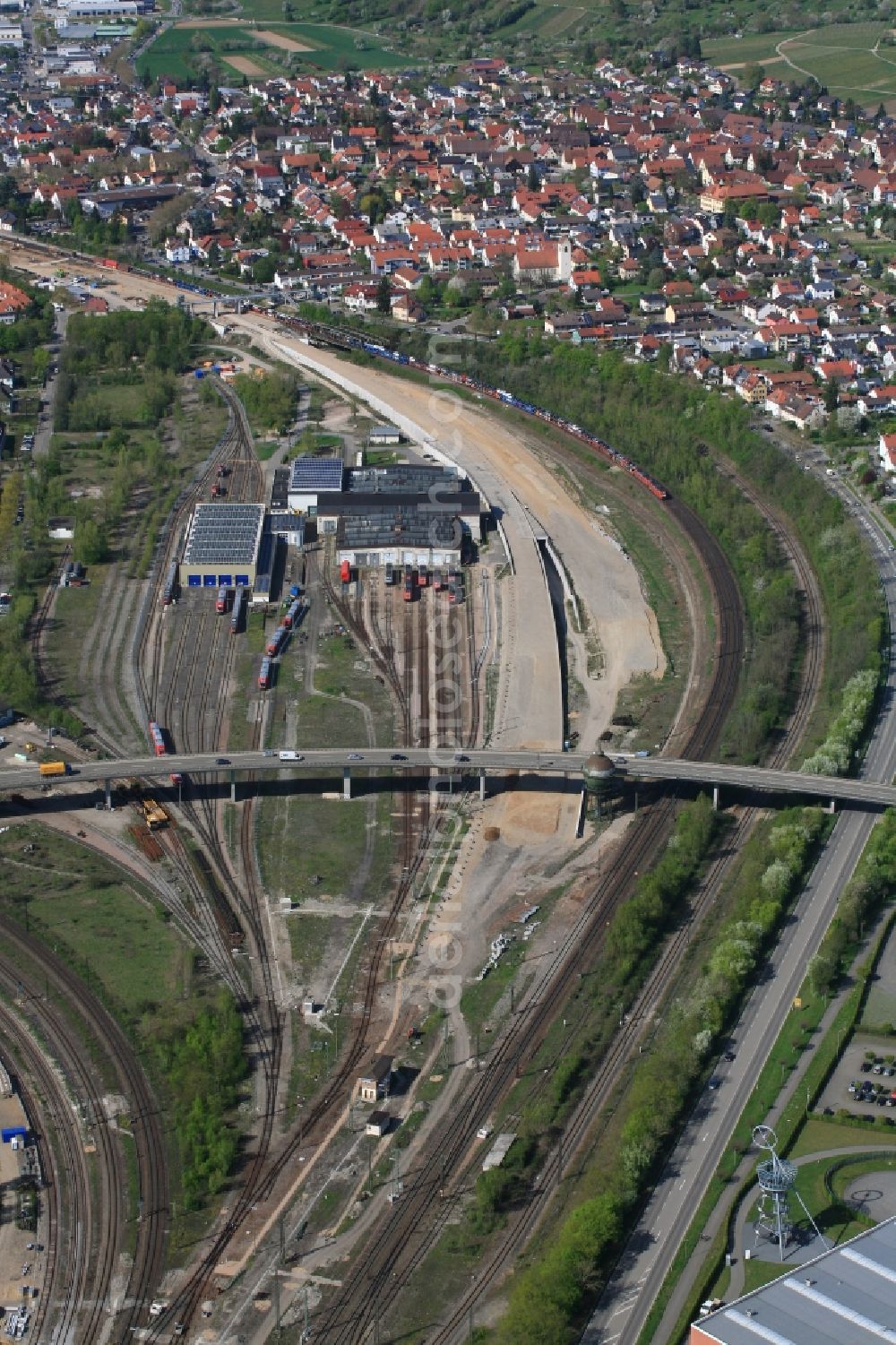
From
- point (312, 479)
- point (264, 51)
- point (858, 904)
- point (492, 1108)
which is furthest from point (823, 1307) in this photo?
point (264, 51)

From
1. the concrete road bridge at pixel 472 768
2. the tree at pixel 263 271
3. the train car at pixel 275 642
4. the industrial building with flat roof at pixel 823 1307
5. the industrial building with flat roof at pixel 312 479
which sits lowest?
the industrial building with flat roof at pixel 823 1307

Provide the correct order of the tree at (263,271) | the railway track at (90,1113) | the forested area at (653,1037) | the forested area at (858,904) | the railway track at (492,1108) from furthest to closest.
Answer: the tree at (263,271), the forested area at (858,904), the railway track at (90,1113), the railway track at (492,1108), the forested area at (653,1037)

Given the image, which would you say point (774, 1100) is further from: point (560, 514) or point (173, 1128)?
point (560, 514)

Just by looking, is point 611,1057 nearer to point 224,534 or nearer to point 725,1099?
point 725,1099

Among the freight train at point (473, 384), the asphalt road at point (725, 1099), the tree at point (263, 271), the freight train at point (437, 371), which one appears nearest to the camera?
the asphalt road at point (725, 1099)

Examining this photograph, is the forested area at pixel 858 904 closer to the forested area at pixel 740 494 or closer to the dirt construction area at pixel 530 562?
the forested area at pixel 740 494

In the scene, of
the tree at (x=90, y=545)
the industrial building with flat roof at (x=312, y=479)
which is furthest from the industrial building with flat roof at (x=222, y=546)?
the tree at (x=90, y=545)
